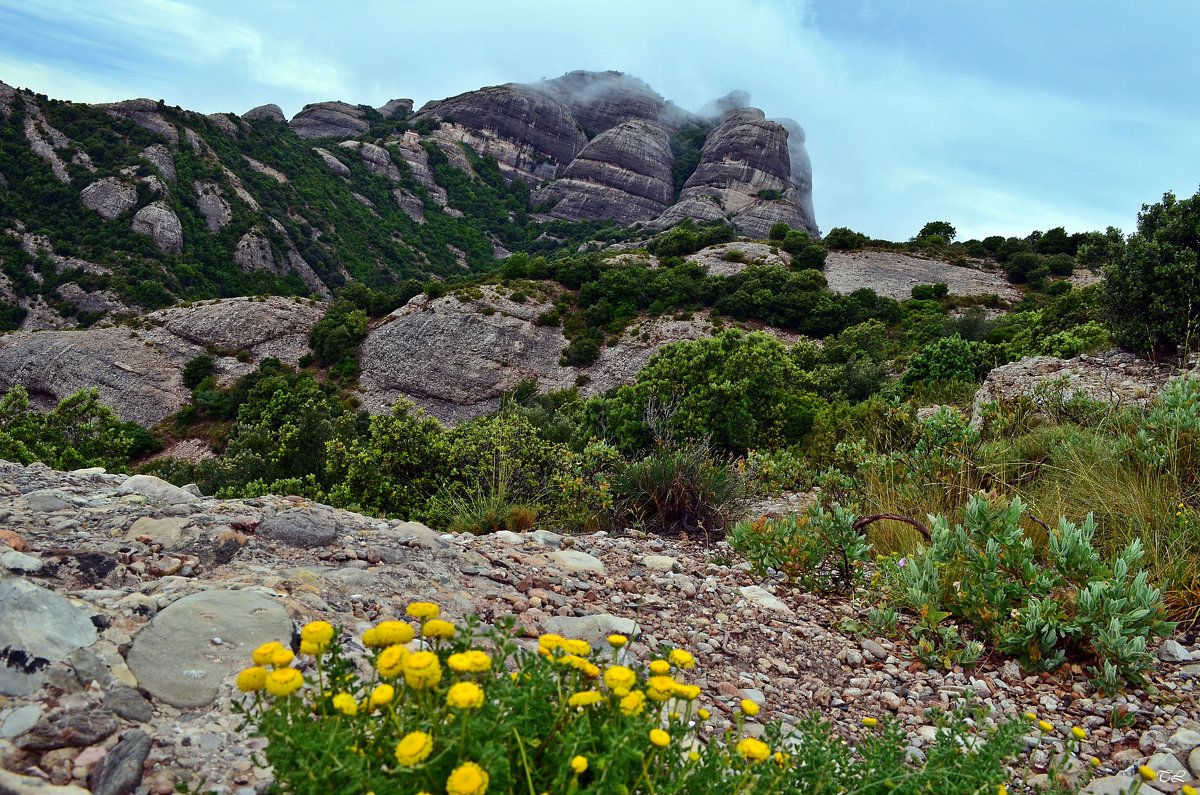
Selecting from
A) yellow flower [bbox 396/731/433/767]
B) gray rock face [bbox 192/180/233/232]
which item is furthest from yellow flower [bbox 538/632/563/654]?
gray rock face [bbox 192/180/233/232]

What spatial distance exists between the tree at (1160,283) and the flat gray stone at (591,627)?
10.2m

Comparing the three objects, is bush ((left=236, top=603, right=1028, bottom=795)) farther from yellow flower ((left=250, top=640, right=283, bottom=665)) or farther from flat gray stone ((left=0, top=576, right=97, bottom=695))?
flat gray stone ((left=0, top=576, right=97, bottom=695))

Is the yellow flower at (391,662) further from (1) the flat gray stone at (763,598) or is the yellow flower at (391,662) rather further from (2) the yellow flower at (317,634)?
(1) the flat gray stone at (763,598)

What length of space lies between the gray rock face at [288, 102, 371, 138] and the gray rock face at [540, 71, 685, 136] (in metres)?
34.2

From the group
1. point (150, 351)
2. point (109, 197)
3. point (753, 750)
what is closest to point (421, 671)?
point (753, 750)

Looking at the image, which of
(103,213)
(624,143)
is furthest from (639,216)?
(103,213)

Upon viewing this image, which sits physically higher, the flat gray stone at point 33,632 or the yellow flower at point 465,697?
the yellow flower at point 465,697

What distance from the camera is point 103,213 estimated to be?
183 ft

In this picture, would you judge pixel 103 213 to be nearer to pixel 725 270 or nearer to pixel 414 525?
pixel 725 270

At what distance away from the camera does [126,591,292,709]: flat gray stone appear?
72.8 inches

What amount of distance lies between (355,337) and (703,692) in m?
36.8

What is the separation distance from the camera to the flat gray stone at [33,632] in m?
1.65

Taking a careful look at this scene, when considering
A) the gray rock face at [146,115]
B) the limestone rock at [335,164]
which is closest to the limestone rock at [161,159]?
the gray rock face at [146,115]

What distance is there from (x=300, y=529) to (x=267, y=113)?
121073 mm
